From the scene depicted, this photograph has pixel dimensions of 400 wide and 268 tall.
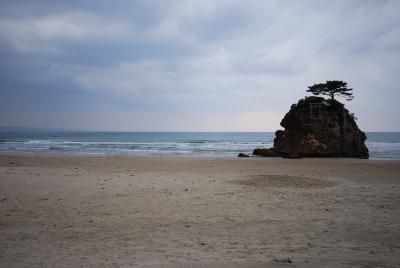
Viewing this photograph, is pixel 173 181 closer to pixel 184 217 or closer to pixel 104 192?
pixel 104 192

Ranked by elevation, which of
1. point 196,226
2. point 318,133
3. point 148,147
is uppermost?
point 318,133

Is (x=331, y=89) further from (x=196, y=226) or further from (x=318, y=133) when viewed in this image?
(x=196, y=226)

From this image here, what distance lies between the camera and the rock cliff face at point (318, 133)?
3228cm

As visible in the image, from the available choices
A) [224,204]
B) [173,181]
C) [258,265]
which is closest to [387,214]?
[224,204]

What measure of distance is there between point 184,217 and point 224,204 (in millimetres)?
1795

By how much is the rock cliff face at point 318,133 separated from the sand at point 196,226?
21404 mm

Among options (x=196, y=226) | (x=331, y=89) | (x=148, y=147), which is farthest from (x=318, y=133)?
(x=148, y=147)

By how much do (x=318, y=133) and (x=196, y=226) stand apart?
29.5 meters

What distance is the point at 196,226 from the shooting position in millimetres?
6496

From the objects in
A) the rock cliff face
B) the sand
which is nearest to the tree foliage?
the rock cliff face

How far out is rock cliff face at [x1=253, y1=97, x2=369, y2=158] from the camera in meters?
32.3

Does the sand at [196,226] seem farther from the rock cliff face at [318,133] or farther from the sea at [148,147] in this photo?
the sea at [148,147]

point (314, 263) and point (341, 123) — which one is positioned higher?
point (341, 123)

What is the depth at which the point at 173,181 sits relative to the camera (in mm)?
12961
